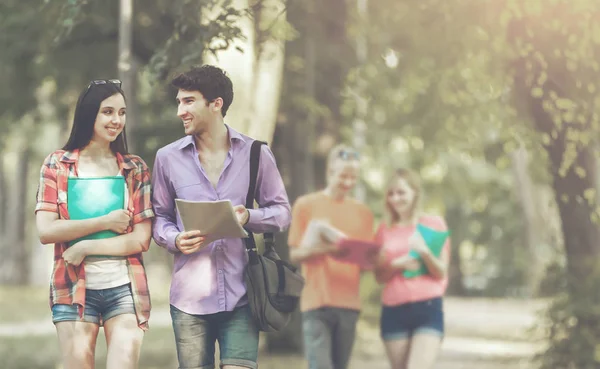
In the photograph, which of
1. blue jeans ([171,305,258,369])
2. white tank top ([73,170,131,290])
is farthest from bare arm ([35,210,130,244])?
blue jeans ([171,305,258,369])

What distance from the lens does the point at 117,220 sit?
566 centimetres

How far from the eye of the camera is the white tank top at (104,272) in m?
5.68

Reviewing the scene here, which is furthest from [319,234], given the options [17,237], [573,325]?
[17,237]

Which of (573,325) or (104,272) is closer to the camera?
(104,272)

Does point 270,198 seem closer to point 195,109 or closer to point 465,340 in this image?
point 195,109

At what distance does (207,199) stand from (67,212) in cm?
65

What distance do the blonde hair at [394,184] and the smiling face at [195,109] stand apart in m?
3.14

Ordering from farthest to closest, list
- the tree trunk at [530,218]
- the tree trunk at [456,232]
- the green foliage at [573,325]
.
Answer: the tree trunk at [456,232], the tree trunk at [530,218], the green foliage at [573,325]

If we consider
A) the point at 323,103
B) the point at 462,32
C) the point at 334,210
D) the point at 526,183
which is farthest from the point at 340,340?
the point at 526,183

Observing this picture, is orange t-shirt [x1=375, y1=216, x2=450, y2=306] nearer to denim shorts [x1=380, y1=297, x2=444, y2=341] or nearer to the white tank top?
denim shorts [x1=380, y1=297, x2=444, y2=341]

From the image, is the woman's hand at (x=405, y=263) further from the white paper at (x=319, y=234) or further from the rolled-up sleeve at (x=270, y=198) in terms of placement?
the rolled-up sleeve at (x=270, y=198)

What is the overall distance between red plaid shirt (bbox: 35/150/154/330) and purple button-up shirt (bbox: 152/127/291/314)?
0.07 metres

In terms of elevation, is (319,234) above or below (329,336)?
above

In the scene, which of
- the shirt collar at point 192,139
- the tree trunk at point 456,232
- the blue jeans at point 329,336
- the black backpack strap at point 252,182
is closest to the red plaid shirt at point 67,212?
the shirt collar at point 192,139
